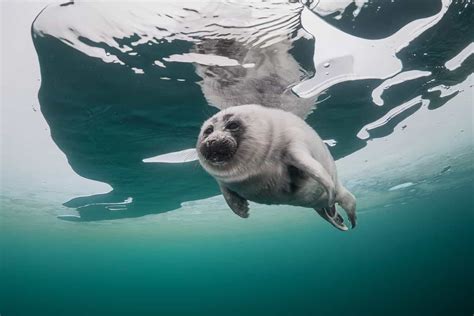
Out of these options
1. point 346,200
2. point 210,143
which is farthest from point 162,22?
point 346,200

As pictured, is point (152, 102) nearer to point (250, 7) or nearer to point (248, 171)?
point (250, 7)

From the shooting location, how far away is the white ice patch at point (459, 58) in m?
7.93

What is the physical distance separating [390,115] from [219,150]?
34.4ft

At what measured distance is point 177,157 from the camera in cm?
1170

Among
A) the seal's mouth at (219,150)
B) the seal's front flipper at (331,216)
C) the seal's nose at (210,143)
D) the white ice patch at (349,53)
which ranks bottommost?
the seal's front flipper at (331,216)

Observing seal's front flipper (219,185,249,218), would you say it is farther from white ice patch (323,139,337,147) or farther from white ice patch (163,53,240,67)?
white ice patch (323,139,337,147)

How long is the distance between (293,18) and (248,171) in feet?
13.2

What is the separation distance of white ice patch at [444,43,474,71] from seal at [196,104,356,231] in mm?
7668

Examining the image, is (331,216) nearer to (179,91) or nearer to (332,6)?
(332,6)

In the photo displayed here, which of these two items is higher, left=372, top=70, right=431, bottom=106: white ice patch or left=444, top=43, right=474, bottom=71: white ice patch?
left=444, top=43, right=474, bottom=71: white ice patch

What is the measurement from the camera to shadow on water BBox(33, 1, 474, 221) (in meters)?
6.12

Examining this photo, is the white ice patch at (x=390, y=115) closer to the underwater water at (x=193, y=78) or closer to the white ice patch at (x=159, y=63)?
the underwater water at (x=193, y=78)

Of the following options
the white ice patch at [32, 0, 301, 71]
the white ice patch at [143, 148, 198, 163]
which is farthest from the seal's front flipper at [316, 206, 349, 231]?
the white ice patch at [143, 148, 198, 163]

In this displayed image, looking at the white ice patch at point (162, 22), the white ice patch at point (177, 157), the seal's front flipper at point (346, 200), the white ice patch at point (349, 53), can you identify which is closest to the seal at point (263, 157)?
the seal's front flipper at point (346, 200)
